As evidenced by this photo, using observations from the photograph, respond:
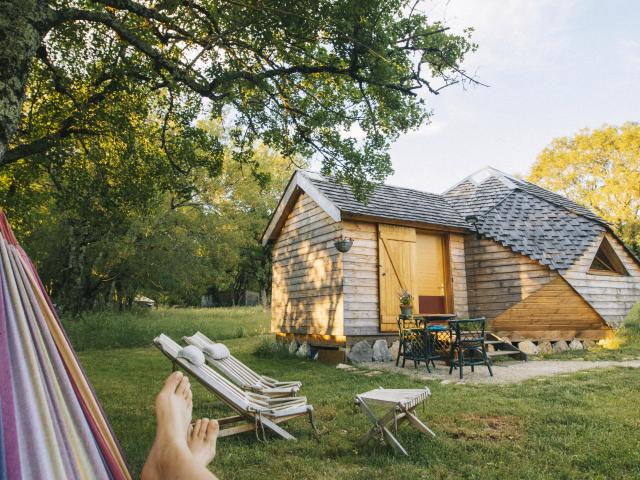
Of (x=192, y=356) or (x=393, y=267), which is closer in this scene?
(x=192, y=356)

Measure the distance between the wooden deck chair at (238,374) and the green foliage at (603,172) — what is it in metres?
25.4

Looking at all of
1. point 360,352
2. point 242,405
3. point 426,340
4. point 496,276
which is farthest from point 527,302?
point 242,405

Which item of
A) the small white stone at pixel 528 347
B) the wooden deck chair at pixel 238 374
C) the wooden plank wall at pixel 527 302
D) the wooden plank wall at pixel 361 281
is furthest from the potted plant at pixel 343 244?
the small white stone at pixel 528 347

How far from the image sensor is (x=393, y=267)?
32.7ft

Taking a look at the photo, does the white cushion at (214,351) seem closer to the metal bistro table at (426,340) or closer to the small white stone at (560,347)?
the metal bistro table at (426,340)

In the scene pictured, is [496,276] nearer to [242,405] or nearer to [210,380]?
[242,405]

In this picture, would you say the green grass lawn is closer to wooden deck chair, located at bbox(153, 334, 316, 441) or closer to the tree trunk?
wooden deck chair, located at bbox(153, 334, 316, 441)

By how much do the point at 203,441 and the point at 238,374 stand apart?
8.31 feet

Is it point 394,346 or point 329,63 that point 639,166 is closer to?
point 394,346

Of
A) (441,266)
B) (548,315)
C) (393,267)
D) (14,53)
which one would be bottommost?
(548,315)

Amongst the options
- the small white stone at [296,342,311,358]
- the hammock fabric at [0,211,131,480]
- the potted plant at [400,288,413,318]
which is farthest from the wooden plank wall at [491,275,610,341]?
the hammock fabric at [0,211,131,480]

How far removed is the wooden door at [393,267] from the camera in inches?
383

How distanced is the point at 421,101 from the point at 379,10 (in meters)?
1.67

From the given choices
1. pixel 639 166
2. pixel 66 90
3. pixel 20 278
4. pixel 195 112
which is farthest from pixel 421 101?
pixel 639 166
